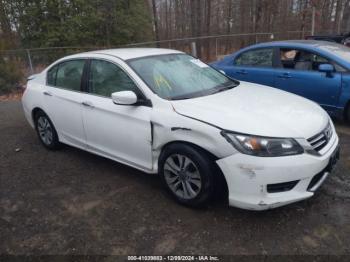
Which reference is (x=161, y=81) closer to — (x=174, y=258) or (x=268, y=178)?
(x=268, y=178)

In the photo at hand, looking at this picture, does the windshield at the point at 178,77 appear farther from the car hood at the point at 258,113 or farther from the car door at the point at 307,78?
the car door at the point at 307,78

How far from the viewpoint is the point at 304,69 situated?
588cm

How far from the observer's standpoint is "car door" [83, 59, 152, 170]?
3.58 meters

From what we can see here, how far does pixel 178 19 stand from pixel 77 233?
2334 centimetres

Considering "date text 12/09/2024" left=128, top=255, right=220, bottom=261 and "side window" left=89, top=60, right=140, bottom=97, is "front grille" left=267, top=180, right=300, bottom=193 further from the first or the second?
"side window" left=89, top=60, right=140, bottom=97

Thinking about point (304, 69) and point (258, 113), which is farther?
point (304, 69)

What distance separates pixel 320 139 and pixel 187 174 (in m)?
1.29

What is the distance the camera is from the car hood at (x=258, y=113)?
2.99m

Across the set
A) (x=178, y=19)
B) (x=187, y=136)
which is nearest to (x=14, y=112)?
(x=187, y=136)

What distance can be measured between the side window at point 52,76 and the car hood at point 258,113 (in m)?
2.33

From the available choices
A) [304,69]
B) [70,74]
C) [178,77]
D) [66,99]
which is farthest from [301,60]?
[66,99]

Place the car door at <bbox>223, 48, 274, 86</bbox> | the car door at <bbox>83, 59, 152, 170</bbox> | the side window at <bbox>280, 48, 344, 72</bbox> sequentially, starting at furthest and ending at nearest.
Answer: the car door at <bbox>223, 48, 274, 86</bbox>
the side window at <bbox>280, 48, 344, 72</bbox>
the car door at <bbox>83, 59, 152, 170</bbox>

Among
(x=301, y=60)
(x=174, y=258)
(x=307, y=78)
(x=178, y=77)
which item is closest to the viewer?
(x=174, y=258)

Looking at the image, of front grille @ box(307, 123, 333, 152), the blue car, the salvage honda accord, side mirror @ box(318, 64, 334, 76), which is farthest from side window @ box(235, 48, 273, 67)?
front grille @ box(307, 123, 333, 152)
